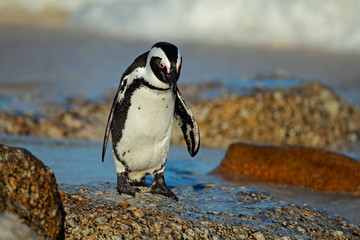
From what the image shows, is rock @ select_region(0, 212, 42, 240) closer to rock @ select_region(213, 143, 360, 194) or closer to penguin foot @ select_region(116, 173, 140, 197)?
penguin foot @ select_region(116, 173, 140, 197)

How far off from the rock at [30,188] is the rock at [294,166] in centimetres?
299

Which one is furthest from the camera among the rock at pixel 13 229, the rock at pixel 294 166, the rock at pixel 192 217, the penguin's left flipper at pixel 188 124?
the rock at pixel 294 166

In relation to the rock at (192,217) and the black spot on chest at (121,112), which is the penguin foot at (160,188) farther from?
the black spot on chest at (121,112)

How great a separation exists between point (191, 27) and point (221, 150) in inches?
339

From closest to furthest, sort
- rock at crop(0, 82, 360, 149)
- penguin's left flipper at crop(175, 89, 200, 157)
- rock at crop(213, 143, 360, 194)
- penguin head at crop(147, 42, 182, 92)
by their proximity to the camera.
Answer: penguin head at crop(147, 42, 182, 92) → penguin's left flipper at crop(175, 89, 200, 157) → rock at crop(213, 143, 360, 194) → rock at crop(0, 82, 360, 149)

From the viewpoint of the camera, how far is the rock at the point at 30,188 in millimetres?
2373

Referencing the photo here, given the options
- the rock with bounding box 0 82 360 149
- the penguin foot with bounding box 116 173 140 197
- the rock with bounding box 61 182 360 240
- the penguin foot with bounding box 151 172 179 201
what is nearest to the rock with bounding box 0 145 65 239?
the rock with bounding box 61 182 360 240

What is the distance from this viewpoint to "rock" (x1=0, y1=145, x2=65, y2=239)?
237 cm

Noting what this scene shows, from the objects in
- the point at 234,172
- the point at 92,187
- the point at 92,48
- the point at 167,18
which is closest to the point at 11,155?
the point at 92,187

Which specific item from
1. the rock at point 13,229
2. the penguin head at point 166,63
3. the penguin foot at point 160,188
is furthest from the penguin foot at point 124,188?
the rock at point 13,229

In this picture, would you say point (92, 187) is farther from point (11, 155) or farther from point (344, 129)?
point (344, 129)

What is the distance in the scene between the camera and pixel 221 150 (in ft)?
24.2

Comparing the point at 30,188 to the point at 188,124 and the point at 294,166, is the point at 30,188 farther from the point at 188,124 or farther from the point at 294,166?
the point at 294,166

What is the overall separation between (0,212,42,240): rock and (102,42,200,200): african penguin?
54.9 inches
